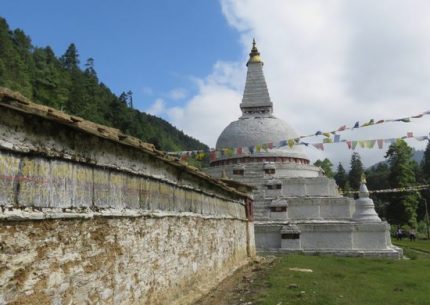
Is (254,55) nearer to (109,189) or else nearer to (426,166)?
(109,189)

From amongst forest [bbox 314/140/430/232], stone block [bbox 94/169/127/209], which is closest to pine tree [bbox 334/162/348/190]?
forest [bbox 314/140/430/232]

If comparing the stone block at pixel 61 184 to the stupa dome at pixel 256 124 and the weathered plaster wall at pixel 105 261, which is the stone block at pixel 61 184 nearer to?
the weathered plaster wall at pixel 105 261

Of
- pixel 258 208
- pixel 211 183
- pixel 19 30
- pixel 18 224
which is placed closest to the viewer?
pixel 18 224

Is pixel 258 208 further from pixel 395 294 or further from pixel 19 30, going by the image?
pixel 19 30

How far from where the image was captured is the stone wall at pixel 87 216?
555 cm

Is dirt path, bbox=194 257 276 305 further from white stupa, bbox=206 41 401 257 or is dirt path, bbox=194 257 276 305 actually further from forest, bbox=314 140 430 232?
forest, bbox=314 140 430 232

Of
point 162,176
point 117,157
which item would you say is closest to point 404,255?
point 162,176

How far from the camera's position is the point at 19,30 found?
9312 cm

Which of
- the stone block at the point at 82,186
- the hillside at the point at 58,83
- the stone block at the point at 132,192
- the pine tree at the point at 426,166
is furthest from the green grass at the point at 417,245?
the pine tree at the point at 426,166

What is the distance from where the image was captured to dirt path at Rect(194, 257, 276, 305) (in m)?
11.3

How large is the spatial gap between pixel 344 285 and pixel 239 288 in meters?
3.18

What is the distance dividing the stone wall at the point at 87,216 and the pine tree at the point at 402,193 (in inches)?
2122

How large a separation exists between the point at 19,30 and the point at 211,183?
91061mm

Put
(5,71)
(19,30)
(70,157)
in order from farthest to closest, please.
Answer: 1. (19,30)
2. (5,71)
3. (70,157)
